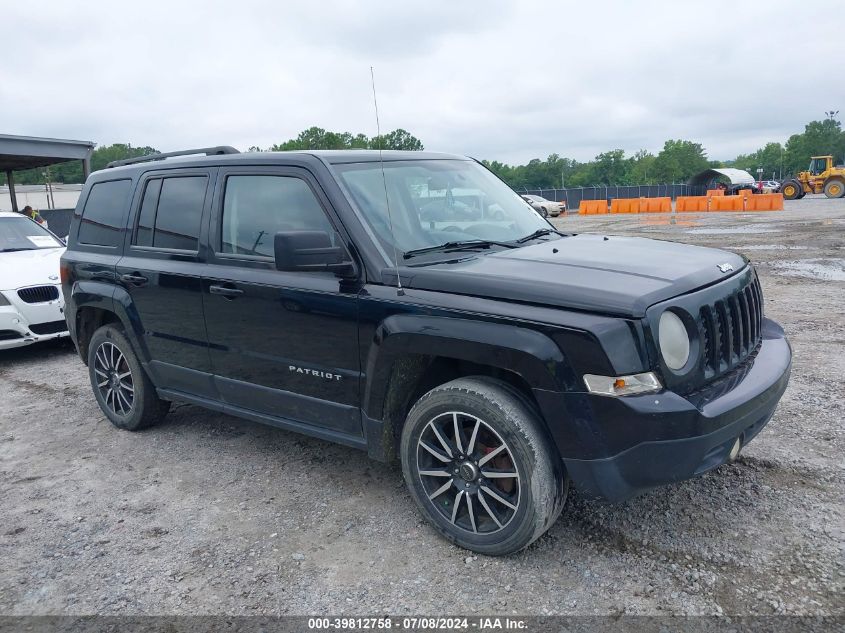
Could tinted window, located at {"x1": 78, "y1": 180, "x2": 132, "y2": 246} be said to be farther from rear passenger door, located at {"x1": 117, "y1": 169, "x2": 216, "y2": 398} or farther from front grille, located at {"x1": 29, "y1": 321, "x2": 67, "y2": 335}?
front grille, located at {"x1": 29, "y1": 321, "x2": 67, "y2": 335}

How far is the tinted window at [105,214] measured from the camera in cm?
502

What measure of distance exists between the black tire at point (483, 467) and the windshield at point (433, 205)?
85cm

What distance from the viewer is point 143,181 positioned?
4867mm

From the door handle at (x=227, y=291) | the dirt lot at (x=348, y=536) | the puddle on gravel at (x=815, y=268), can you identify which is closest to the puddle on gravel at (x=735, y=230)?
the puddle on gravel at (x=815, y=268)

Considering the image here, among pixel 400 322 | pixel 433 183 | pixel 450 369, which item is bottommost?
pixel 450 369

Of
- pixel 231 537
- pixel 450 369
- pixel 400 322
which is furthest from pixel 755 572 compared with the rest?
pixel 231 537

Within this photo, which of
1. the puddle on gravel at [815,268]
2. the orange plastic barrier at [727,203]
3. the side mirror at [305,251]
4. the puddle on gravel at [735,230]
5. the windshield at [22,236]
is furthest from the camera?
the orange plastic barrier at [727,203]

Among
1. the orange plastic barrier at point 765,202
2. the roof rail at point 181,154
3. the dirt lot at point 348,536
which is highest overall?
the roof rail at point 181,154

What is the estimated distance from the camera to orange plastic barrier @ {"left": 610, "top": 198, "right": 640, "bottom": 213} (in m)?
34.4

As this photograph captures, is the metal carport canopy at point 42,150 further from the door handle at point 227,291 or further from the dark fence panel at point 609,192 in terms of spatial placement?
the dark fence panel at point 609,192

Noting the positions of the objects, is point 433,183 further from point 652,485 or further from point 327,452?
point 652,485

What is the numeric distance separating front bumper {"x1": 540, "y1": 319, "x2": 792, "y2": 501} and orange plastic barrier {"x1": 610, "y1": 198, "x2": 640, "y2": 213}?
33138mm

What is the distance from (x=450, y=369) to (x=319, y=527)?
43.4 inches

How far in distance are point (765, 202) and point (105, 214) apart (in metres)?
29.7
